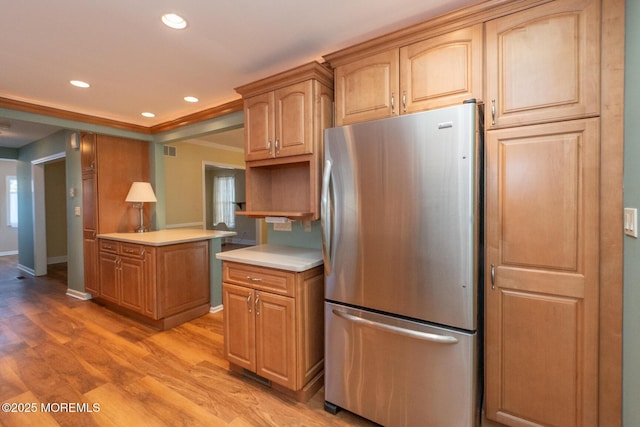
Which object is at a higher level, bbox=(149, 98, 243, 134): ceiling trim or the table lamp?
bbox=(149, 98, 243, 134): ceiling trim

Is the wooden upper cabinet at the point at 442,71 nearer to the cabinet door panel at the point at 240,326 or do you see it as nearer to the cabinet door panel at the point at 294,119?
the cabinet door panel at the point at 294,119

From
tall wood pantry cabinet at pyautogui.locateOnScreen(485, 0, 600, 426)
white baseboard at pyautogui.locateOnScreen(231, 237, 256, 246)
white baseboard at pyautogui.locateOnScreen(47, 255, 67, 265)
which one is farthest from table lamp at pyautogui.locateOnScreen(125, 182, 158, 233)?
white baseboard at pyautogui.locateOnScreen(231, 237, 256, 246)

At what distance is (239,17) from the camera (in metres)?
1.75

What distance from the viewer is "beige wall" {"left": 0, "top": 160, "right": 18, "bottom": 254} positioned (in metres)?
7.31

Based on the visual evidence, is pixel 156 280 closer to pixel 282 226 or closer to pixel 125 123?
pixel 282 226

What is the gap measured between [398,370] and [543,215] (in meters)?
1.07

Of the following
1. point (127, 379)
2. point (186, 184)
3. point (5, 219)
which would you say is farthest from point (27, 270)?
point (127, 379)

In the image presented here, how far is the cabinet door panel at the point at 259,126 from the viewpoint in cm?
225

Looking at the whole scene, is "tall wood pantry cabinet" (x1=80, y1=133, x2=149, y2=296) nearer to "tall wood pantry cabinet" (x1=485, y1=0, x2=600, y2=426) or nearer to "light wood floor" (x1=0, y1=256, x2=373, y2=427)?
"light wood floor" (x1=0, y1=256, x2=373, y2=427)

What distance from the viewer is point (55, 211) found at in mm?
6324

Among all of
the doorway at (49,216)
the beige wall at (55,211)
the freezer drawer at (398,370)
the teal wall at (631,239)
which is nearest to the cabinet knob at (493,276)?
the freezer drawer at (398,370)

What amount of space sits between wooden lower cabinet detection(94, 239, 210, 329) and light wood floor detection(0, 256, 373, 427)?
161 millimetres

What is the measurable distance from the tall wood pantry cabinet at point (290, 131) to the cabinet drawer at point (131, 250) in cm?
152

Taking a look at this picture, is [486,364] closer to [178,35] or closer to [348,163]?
[348,163]
